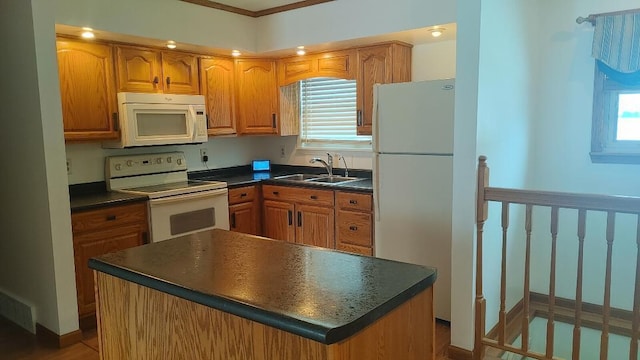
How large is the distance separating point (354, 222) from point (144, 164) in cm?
198

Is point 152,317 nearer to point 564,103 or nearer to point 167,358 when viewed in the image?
point 167,358

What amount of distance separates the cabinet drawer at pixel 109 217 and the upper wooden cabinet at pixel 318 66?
77.0 inches

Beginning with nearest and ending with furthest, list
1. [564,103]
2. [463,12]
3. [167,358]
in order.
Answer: [167,358]
[463,12]
[564,103]

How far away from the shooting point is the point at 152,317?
153 centimetres

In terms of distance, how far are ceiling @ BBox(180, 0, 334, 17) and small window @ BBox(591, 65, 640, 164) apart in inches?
91.1

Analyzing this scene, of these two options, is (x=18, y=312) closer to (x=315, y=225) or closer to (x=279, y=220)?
(x=279, y=220)

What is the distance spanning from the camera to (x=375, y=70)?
13.0 feet

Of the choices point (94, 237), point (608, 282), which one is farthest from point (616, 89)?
point (94, 237)

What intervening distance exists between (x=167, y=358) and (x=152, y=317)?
0.47ft

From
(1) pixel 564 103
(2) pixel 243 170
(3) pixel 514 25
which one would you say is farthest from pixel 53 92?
(1) pixel 564 103

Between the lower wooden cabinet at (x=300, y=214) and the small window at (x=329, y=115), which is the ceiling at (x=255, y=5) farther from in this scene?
the lower wooden cabinet at (x=300, y=214)

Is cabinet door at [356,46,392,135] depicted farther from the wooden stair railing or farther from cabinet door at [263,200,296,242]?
the wooden stair railing

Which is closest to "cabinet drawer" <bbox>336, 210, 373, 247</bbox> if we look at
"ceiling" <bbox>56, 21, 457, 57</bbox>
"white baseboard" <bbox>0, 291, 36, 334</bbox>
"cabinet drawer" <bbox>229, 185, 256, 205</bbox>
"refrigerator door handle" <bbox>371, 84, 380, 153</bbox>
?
"refrigerator door handle" <bbox>371, 84, 380, 153</bbox>

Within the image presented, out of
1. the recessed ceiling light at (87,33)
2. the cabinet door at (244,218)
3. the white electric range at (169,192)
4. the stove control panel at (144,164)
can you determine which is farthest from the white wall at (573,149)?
the recessed ceiling light at (87,33)
